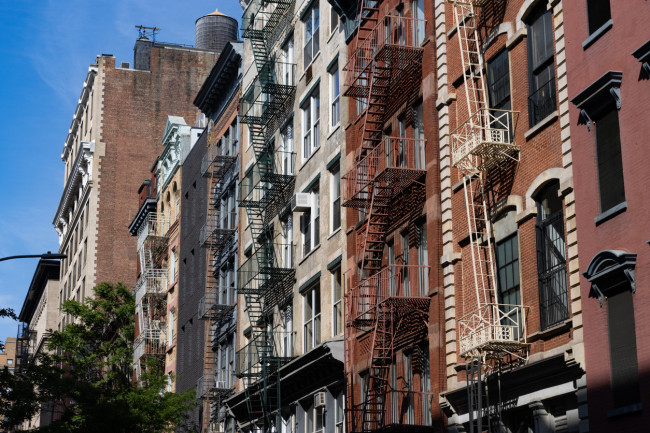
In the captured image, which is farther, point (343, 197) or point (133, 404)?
point (133, 404)

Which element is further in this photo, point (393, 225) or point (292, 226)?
point (292, 226)

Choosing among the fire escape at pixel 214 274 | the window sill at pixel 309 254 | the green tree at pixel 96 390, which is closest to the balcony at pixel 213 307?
the fire escape at pixel 214 274

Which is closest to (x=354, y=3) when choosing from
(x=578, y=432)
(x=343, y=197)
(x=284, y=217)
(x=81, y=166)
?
(x=343, y=197)

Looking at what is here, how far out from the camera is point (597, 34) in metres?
22.0

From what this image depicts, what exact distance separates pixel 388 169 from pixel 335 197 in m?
9.05

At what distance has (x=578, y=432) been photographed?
21.4 meters

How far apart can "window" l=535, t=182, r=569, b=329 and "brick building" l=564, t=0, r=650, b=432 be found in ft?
4.08

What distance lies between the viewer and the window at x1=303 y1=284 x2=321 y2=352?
131ft

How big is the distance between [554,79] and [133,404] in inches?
1260

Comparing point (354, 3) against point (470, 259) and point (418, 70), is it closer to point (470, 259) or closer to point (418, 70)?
point (418, 70)

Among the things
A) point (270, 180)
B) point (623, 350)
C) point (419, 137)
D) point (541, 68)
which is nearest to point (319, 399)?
point (270, 180)

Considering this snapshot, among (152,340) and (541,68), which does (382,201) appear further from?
(152,340)

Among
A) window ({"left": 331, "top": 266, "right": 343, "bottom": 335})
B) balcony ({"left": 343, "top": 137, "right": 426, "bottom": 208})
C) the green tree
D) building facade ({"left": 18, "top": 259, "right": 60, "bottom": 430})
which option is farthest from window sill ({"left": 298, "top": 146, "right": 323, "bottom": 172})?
building facade ({"left": 18, "top": 259, "right": 60, "bottom": 430})

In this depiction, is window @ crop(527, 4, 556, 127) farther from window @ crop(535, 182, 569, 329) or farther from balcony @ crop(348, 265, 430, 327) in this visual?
balcony @ crop(348, 265, 430, 327)
